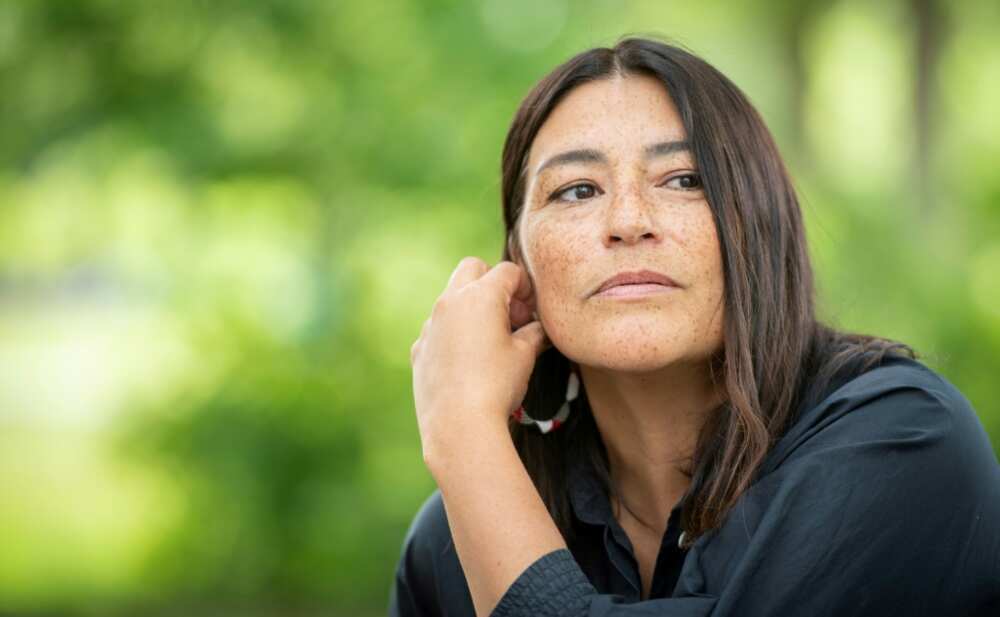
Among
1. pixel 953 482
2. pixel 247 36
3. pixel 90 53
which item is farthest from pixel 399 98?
pixel 953 482

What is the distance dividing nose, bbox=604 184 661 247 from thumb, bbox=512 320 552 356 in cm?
31

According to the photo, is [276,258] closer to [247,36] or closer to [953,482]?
[247,36]

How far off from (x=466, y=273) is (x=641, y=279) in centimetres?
52

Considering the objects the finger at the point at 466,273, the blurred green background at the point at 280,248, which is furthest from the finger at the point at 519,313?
the blurred green background at the point at 280,248

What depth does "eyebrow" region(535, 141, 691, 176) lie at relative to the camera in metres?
2.33

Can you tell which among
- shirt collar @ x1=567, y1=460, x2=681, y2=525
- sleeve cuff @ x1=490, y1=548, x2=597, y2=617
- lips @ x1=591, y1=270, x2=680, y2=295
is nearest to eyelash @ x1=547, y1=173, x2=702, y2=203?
lips @ x1=591, y1=270, x2=680, y2=295

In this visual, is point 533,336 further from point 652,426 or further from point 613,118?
point 613,118

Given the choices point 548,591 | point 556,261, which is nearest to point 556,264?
point 556,261

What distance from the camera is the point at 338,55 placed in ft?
21.0

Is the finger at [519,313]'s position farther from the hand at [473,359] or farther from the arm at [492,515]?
the arm at [492,515]

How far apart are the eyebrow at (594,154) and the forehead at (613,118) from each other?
0.01 m

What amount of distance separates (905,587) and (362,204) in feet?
16.0

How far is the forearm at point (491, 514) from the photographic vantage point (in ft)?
6.66

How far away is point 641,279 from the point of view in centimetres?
223
